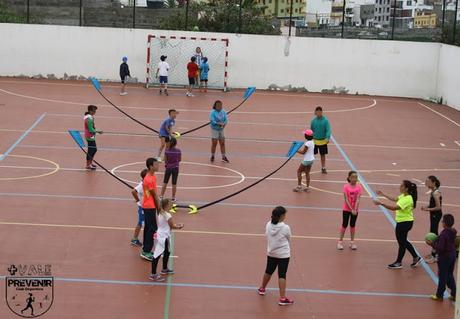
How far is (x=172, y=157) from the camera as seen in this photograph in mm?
16172

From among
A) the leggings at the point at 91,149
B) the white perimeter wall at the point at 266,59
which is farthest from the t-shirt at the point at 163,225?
the white perimeter wall at the point at 266,59

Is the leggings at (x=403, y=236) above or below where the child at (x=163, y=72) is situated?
below

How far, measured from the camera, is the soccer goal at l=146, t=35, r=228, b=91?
36.1 m

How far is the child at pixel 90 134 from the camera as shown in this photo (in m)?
18.9

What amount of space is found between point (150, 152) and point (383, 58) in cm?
1787

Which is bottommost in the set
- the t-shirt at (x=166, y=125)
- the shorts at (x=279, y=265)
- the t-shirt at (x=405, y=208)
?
the shorts at (x=279, y=265)

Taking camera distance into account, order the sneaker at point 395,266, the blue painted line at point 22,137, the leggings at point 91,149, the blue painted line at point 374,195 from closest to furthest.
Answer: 1. the blue painted line at point 374,195
2. the sneaker at point 395,266
3. the leggings at point 91,149
4. the blue painted line at point 22,137

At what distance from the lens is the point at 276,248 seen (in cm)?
1142

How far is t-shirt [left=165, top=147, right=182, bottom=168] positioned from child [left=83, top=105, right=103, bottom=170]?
3.19m

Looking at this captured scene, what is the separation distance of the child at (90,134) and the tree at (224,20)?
64.7 feet

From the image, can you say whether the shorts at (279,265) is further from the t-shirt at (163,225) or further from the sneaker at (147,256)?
the sneaker at (147,256)

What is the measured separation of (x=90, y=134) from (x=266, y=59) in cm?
1868

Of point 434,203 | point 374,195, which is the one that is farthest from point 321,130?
point 434,203

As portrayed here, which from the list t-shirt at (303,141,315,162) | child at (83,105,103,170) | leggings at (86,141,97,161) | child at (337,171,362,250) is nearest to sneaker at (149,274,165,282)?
child at (337,171,362,250)
